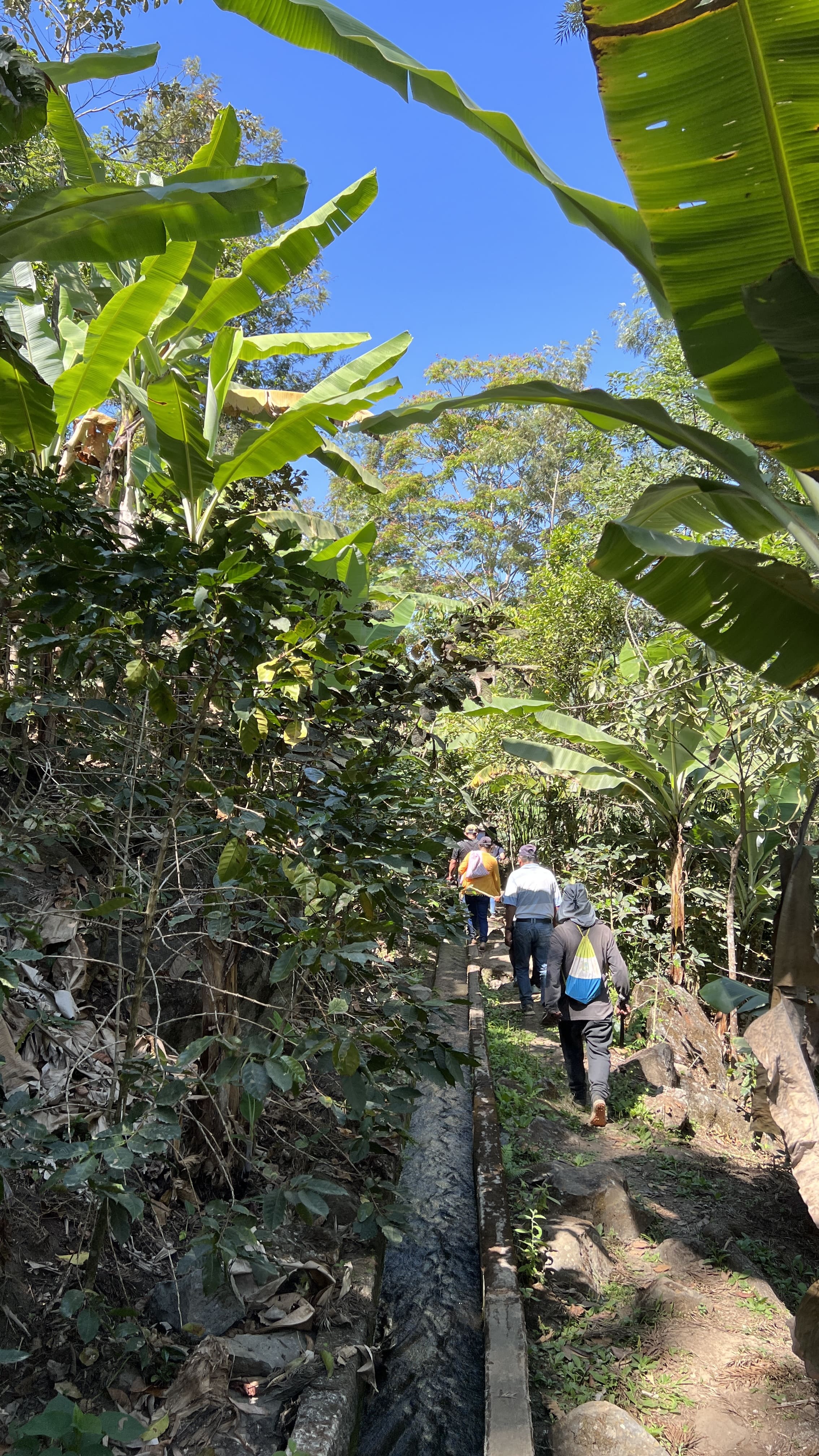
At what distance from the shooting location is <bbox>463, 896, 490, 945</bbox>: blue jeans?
10.5 meters

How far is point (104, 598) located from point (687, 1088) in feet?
18.9

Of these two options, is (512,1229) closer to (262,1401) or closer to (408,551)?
(262,1401)

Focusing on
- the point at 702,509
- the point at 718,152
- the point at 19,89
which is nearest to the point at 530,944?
the point at 702,509

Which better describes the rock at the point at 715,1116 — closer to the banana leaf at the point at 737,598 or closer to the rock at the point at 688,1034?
the rock at the point at 688,1034

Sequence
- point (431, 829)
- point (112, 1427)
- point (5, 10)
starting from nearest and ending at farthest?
point (112, 1427) < point (431, 829) < point (5, 10)

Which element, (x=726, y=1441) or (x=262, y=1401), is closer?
(x=262, y=1401)

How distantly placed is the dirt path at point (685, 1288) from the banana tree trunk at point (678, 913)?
5.13 feet

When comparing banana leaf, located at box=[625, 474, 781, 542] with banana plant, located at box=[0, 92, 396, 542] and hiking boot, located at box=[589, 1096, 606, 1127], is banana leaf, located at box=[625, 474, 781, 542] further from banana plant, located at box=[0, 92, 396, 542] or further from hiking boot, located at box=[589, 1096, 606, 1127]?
hiking boot, located at box=[589, 1096, 606, 1127]

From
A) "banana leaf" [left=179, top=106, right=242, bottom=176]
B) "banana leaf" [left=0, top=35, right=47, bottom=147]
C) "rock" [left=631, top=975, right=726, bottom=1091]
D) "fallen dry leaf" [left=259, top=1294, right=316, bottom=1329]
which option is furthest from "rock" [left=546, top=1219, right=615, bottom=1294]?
"banana leaf" [left=179, top=106, right=242, bottom=176]

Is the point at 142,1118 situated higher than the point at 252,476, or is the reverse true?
the point at 252,476

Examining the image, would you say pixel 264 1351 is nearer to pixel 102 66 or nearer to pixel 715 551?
pixel 715 551

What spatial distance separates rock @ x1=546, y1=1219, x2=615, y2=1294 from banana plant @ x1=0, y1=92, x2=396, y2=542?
3.74m

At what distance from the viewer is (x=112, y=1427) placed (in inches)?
77.6

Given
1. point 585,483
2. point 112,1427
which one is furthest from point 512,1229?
point 585,483
